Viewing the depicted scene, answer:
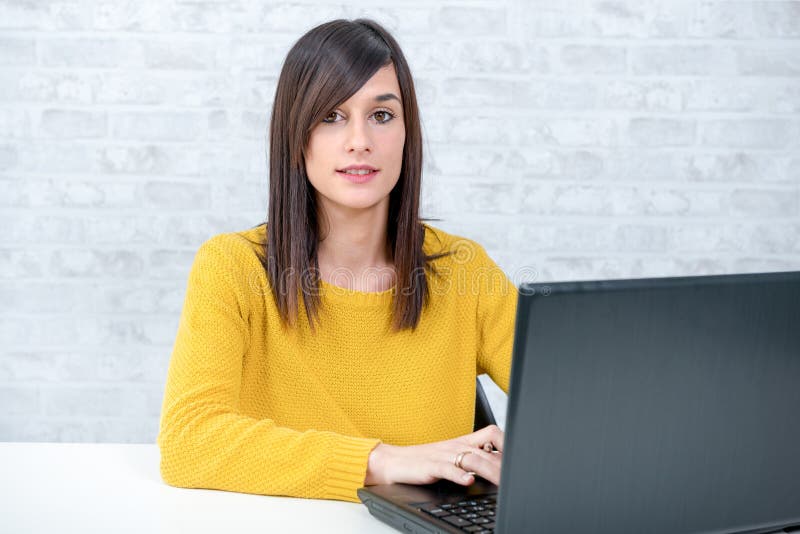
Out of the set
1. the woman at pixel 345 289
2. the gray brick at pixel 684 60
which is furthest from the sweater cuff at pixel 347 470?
the gray brick at pixel 684 60

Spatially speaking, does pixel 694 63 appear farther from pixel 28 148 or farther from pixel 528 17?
pixel 28 148

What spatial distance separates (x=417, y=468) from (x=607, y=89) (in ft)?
5.43

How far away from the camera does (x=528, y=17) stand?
2.41 metres

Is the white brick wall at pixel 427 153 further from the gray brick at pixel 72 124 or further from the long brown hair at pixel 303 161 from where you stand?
the long brown hair at pixel 303 161

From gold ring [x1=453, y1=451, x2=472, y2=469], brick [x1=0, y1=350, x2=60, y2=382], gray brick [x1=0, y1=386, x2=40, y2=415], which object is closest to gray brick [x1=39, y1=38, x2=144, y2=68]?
brick [x1=0, y1=350, x2=60, y2=382]

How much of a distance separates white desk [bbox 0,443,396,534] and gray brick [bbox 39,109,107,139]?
1342 mm

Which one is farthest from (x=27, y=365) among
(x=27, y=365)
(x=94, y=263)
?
(x=94, y=263)

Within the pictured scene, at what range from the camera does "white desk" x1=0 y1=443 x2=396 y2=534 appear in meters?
0.98

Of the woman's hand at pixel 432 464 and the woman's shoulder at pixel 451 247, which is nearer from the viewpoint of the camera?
the woman's hand at pixel 432 464

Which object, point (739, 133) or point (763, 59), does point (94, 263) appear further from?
point (763, 59)

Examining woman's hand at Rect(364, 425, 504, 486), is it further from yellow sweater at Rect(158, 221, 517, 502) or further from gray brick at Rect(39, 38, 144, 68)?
gray brick at Rect(39, 38, 144, 68)

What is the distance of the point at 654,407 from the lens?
0.75 m

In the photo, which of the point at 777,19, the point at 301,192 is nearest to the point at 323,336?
→ the point at 301,192

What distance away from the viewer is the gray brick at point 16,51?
2350 millimetres
